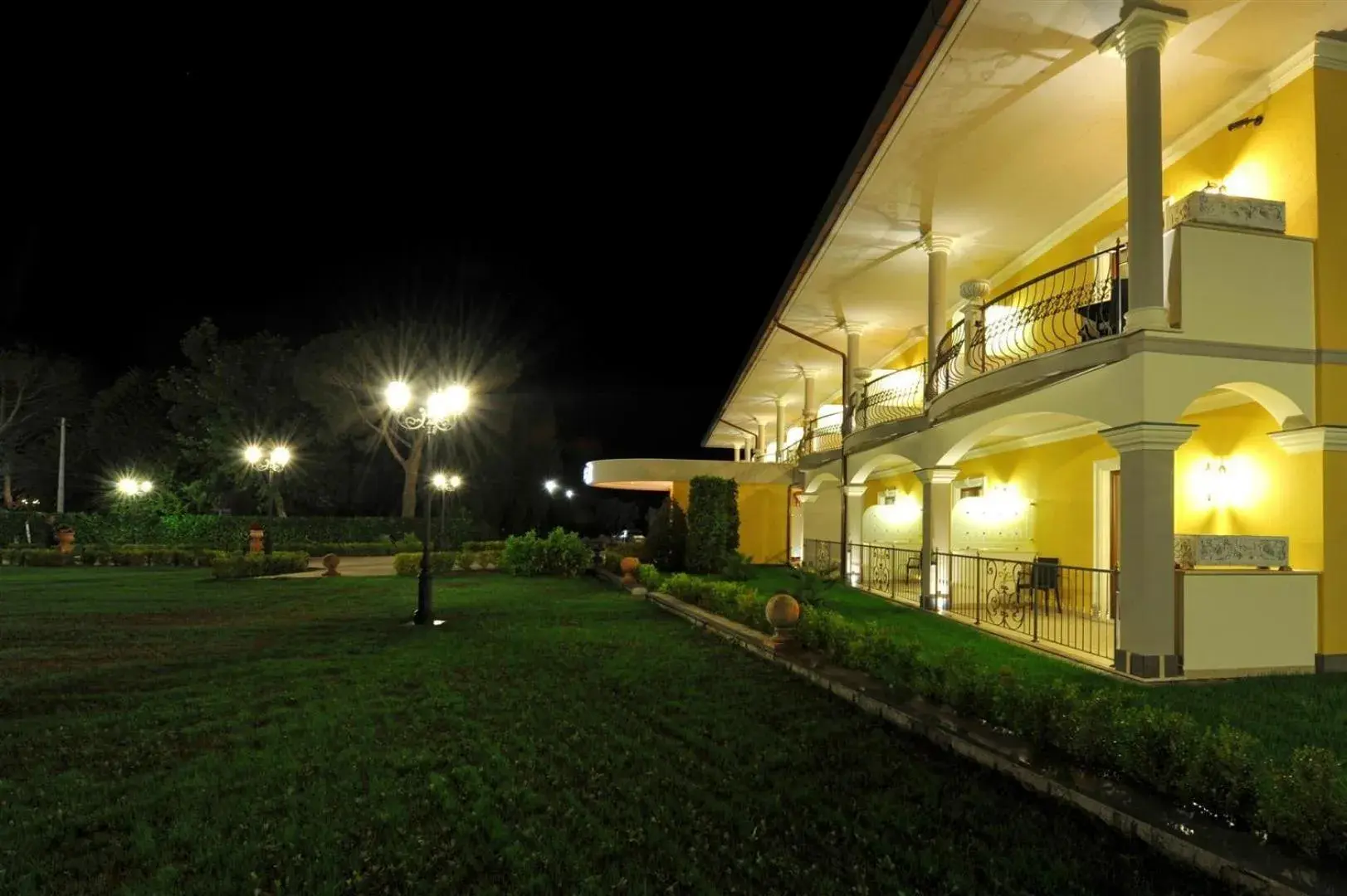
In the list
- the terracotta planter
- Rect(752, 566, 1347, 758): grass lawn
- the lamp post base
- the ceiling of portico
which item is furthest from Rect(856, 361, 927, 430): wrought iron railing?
the lamp post base

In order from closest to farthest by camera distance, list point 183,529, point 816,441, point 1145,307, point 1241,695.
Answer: point 1241,695, point 1145,307, point 816,441, point 183,529

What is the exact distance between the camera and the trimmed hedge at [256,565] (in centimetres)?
1877

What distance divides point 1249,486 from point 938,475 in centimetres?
375

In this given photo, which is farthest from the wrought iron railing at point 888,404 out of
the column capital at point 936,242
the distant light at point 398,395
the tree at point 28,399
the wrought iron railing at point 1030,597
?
the tree at point 28,399

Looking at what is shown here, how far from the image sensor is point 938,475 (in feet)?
36.3

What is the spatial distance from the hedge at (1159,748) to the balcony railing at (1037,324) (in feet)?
14.6

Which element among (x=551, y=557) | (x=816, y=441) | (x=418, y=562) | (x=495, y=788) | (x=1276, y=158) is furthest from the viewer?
(x=816, y=441)

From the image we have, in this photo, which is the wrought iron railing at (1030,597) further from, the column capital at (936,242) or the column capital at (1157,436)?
the column capital at (936,242)

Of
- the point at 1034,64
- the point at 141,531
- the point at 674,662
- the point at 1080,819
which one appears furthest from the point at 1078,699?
the point at 141,531

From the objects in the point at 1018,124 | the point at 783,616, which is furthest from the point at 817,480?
the point at 783,616

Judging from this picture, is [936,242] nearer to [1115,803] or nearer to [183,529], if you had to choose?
[1115,803]

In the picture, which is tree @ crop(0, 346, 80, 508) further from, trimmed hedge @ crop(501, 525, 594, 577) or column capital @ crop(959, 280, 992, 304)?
column capital @ crop(959, 280, 992, 304)

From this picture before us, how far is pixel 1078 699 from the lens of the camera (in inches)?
181

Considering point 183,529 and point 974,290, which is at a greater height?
point 974,290
